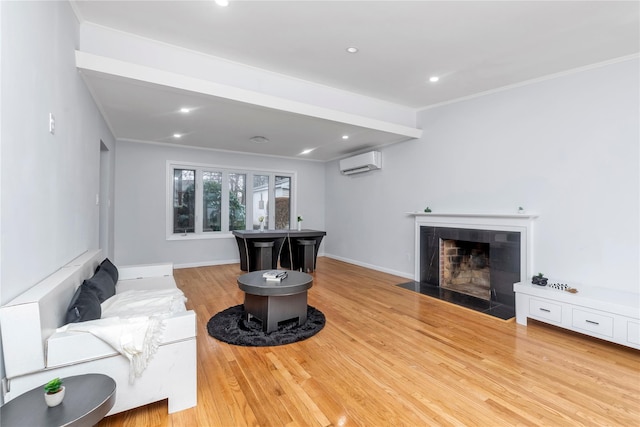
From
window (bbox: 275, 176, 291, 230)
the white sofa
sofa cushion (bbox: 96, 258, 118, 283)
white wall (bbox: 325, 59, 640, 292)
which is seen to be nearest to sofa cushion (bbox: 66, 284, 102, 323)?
the white sofa

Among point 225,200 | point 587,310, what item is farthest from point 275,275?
point 225,200

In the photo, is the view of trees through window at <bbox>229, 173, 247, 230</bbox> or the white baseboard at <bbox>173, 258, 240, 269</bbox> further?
the view of trees through window at <bbox>229, 173, 247, 230</bbox>

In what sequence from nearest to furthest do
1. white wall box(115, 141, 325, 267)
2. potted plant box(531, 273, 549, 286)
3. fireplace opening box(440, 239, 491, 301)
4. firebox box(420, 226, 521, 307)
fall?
1. potted plant box(531, 273, 549, 286)
2. firebox box(420, 226, 521, 307)
3. fireplace opening box(440, 239, 491, 301)
4. white wall box(115, 141, 325, 267)

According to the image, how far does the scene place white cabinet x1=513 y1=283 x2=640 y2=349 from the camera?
2633 millimetres

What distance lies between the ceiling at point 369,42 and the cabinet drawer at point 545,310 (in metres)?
2.59

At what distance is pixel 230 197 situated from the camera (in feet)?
22.0

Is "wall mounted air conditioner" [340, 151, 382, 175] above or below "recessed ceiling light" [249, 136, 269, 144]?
below

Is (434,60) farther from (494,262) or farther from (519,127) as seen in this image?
(494,262)

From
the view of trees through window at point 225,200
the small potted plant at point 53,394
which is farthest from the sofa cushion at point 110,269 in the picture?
the view of trees through window at point 225,200

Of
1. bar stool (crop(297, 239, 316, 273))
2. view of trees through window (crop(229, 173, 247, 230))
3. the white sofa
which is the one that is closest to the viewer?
the white sofa

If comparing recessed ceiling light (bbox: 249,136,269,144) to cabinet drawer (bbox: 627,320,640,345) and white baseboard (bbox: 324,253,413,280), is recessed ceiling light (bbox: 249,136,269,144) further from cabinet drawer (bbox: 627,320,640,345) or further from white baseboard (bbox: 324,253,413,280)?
cabinet drawer (bbox: 627,320,640,345)

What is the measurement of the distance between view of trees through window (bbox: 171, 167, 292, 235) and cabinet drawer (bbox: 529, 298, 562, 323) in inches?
209

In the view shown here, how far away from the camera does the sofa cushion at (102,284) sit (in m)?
2.34

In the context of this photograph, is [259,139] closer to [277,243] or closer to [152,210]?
[277,243]
